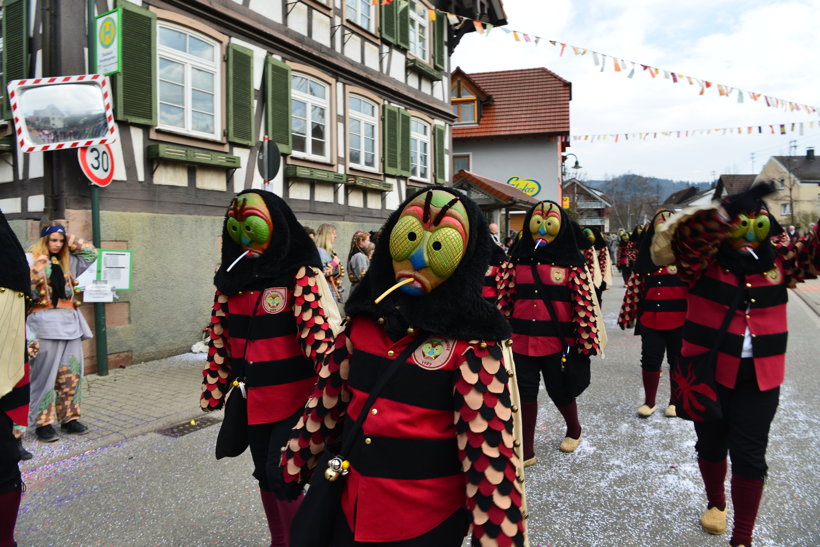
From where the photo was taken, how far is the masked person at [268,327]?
2.81 metres

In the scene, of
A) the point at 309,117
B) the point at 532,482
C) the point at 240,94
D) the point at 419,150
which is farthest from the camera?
the point at 419,150

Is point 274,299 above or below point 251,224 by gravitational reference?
below

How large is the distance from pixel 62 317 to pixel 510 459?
4.65 metres

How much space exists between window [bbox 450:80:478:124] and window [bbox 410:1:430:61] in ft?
42.8

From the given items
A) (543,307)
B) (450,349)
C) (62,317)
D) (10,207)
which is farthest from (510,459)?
(10,207)

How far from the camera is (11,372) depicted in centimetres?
279

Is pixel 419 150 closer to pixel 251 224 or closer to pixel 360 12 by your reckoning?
pixel 360 12

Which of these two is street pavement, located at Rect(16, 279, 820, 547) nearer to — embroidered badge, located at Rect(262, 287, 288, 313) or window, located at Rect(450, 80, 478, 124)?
embroidered badge, located at Rect(262, 287, 288, 313)

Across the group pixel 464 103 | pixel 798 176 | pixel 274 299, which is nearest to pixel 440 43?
pixel 464 103

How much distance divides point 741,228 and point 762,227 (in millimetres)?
136

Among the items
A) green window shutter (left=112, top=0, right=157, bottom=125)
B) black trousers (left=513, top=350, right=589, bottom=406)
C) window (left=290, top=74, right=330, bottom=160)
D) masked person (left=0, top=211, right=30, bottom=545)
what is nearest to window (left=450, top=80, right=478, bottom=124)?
window (left=290, top=74, right=330, bottom=160)

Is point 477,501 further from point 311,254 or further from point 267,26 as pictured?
point 267,26

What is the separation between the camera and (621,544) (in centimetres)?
318

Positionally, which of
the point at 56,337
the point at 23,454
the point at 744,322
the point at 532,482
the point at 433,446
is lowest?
the point at 532,482
